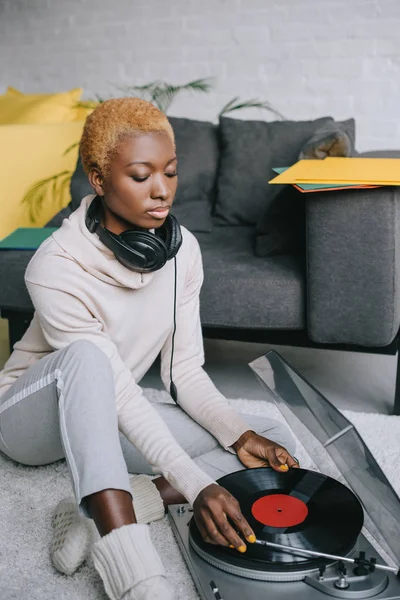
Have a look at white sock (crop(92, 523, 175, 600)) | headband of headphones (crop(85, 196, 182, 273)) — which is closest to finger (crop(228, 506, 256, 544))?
white sock (crop(92, 523, 175, 600))

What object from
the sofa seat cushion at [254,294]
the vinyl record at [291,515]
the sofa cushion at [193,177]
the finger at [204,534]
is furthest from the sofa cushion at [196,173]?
the finger at [204,534]

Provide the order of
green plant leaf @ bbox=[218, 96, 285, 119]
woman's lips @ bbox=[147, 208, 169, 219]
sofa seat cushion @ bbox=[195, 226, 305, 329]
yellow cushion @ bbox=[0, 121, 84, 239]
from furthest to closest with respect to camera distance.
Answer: green plant leaf @ bbox=[218, 96, 285, 119] < yellow cushion @ bbox=[0, 121, 84, 239] < sofa seat cushion @ bbox=[195, 226, 305, 329] < woman's lips @ bbox=[147, 208, 169, 219]

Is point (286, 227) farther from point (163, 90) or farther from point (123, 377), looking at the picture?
point (163, 90)

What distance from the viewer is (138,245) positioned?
1386 mm

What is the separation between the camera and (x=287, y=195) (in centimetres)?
227

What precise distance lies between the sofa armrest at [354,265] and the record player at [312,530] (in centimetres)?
74

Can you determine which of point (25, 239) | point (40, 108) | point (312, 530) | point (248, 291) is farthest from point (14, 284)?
point (312, 530)

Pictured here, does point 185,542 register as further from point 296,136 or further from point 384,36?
point 384,36

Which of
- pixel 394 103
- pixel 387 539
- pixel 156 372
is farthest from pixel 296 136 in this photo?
pixel 387 539

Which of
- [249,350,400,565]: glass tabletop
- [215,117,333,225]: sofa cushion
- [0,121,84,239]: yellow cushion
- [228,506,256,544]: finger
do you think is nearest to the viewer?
[249,350,400,565]: glass tabletop

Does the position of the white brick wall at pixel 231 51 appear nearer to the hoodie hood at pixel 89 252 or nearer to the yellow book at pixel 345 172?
the yellow book at pixel 345 172

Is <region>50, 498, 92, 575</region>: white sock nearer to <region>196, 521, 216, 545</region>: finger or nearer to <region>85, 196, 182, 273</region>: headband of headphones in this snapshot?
<region>196, 521, 216, 545</region>: finger

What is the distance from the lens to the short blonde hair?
1.35m

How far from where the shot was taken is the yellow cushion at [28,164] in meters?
2.85
